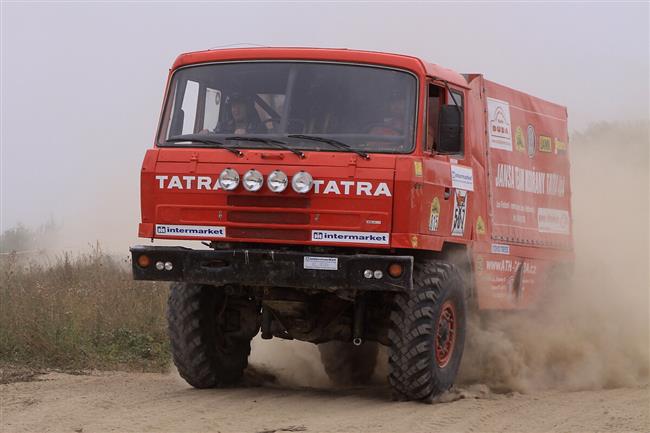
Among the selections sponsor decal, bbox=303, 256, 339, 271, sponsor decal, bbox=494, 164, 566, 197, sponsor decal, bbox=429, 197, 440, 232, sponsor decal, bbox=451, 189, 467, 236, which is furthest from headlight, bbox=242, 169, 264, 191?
sponsor decal, bbox=494, 164, 566, 197

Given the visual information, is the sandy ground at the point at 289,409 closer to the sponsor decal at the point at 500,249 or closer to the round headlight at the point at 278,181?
the sponsor decal at the point at 500,249

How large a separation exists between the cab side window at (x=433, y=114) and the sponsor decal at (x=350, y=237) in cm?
90

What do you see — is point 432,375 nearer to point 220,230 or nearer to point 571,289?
point 220,230

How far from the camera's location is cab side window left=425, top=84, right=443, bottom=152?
10188mm

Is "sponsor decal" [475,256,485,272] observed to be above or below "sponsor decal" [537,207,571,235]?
below

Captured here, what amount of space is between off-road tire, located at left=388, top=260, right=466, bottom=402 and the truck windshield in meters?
1.15

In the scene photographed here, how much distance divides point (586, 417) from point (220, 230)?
3282 mm

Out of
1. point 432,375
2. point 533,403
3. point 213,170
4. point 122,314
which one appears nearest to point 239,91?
point 213,170

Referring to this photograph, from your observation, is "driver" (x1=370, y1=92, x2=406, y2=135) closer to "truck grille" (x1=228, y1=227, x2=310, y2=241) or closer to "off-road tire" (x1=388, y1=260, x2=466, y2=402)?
"truck grille" (x1=228, y1=227, x2=310, y2=241)

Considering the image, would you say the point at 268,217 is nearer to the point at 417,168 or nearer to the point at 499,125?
the point at 417,168

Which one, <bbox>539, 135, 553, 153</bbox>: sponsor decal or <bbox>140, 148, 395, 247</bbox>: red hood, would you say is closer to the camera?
<bbox>140, 148, 395, 247</bbox>: red hood

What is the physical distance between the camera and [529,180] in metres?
13.1

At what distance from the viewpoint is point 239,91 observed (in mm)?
10500

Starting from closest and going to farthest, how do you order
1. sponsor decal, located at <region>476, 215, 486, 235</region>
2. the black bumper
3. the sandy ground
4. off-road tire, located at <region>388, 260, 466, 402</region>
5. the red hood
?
the sandy ground
the black bumper
the red hood
off-road tire, located at <region>388, 260, 466, 402</region>
sponsor decal, located at <region>476, 215, 486, 235</region>
